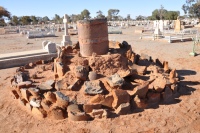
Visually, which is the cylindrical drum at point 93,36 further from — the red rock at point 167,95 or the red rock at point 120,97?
the red rock at point 167,95

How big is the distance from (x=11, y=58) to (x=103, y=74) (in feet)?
20.8

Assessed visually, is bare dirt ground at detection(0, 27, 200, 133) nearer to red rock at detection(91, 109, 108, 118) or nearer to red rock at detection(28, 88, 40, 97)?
red rock at detection(91, 109, 108, 118)

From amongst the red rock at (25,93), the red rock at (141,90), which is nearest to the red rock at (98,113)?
the red rock at (141,90)

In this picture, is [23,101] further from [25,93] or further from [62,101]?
[62,101]

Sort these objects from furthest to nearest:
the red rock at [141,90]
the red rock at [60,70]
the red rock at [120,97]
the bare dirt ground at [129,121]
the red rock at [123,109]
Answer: the red rock at [60,70] → the red rock at [141,90] → the red rock at [120,97] → the red rock at [123,109] → the bare dirt ground at [129,121]

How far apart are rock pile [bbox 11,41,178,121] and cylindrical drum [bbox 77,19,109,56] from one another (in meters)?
0.32

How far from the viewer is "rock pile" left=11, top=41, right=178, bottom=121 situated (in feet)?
15.9

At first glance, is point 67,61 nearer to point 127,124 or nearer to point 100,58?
point 100,58

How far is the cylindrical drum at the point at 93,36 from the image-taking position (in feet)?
21.1

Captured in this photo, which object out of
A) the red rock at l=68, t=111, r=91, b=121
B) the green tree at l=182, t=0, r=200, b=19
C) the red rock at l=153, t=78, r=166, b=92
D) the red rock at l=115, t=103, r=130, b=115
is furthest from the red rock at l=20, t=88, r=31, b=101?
the green tree at l=182, t=0, r=200, b=19

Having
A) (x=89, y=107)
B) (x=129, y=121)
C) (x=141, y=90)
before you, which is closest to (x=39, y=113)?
(x=89, y=107)

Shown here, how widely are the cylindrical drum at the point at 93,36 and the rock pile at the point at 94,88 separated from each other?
0.32m

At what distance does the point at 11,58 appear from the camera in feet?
34.4

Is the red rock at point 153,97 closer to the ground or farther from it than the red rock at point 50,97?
closer to the ground
